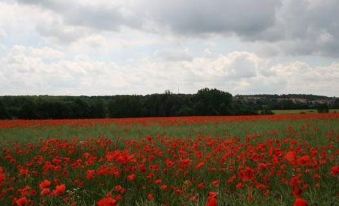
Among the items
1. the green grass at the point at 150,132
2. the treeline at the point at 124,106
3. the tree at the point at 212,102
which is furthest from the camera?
the tree at the point at 212,102

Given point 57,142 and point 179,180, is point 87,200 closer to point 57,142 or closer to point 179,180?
point 179,180

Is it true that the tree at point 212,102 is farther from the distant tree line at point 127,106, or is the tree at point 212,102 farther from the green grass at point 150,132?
the green grass at point 150,132

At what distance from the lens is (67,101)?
4728 centimetres

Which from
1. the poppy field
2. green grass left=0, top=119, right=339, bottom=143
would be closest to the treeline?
green grass left=0, top=119, right=339, bottom=143

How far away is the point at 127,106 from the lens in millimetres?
48594

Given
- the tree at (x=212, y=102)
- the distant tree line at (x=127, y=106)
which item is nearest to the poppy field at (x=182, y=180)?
the distant tree line at (x=127, y=106)

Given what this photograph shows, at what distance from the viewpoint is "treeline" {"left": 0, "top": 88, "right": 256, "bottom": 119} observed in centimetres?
4356

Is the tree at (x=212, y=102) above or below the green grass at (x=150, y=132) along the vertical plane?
above

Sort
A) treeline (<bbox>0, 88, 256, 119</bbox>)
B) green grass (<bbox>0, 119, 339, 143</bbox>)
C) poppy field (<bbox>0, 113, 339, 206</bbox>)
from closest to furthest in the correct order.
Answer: poppy field (<bbox>0, 113, 339, 206</bbox>) → green grass (<bbox>0, 119, 339, 143</bbox>) → treeline (<bbox>0, 88, 256, 119</bbox>)

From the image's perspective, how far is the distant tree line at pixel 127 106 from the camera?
43566mm

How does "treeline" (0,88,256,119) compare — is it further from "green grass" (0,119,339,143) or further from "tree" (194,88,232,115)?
"green grass" (0,119,339,143)

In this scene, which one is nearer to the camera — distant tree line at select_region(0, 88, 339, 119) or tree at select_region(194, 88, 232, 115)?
distant tree line at select_region(0, 88, 339, 119)

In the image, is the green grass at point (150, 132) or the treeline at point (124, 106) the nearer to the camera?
the green grass at point (150, 132)

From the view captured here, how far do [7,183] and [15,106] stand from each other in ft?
134
